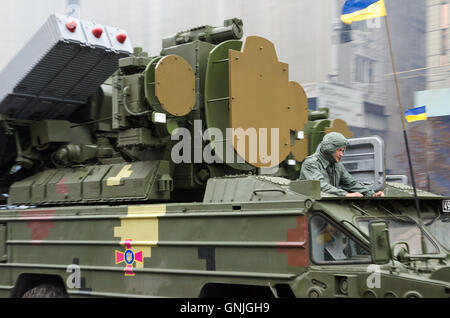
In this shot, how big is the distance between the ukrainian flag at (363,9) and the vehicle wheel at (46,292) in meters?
4.19

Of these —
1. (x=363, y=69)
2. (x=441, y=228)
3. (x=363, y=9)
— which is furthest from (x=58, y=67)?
(x=363, y=69)

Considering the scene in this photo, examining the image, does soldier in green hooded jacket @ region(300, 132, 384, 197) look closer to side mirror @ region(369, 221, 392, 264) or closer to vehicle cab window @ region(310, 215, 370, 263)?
vehicle cab window @ region(310, 215, 370, 263)

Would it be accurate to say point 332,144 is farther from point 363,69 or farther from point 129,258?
point 363,69

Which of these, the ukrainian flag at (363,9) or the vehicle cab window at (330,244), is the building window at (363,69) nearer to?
the ukrainian flag at (363,9)

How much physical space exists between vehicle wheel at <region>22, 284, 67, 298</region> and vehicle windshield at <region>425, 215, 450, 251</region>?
143 inches

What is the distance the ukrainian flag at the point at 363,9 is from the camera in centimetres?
688

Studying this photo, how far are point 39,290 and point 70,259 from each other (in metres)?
0.60

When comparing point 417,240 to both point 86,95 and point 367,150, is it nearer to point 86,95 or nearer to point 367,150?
point 367,150

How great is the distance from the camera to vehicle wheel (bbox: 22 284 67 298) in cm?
688

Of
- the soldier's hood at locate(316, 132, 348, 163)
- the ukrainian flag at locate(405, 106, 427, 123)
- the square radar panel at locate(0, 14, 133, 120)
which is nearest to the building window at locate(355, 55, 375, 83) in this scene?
the ukrainian flag at locate(405, 106, 427, 123)

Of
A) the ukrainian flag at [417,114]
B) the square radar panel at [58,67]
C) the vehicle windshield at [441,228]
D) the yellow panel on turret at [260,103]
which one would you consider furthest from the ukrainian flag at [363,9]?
the ukrainian flag at [417,114]

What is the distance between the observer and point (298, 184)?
534 centimetres
